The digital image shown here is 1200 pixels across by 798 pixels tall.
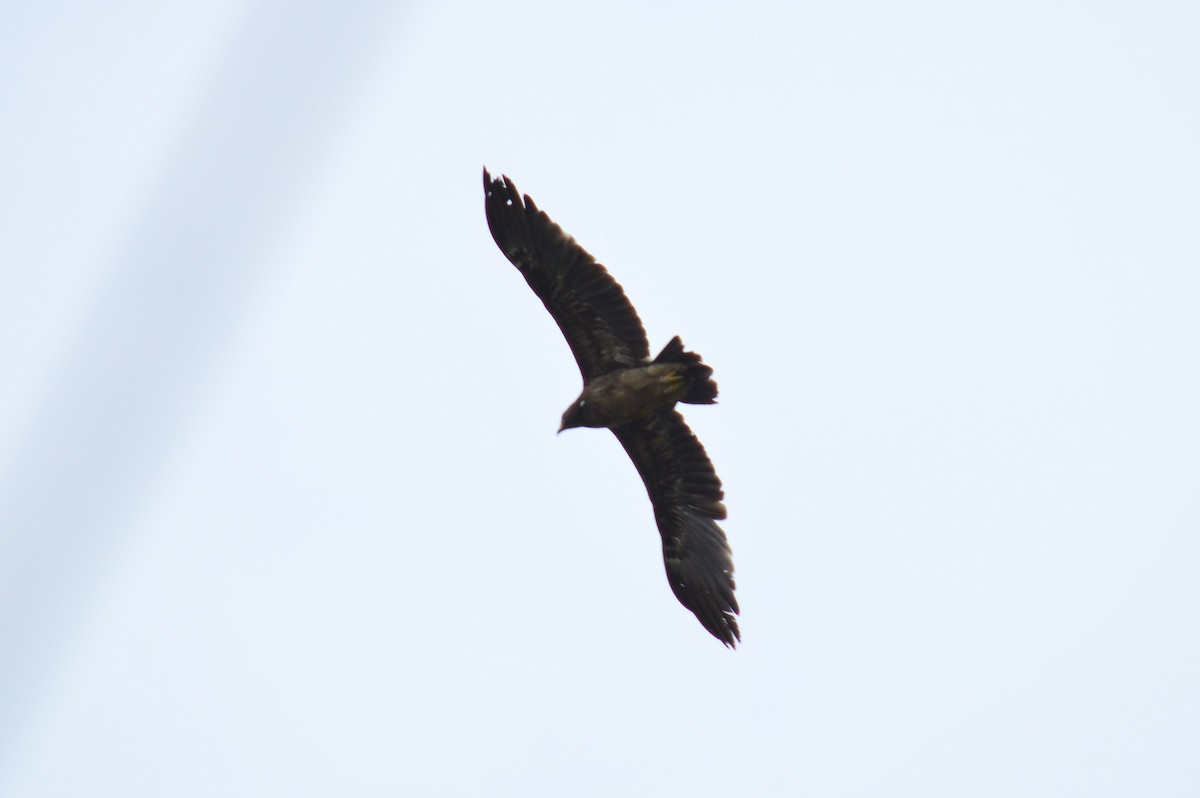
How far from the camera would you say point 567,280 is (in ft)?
36.3

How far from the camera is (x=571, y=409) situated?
1141cm

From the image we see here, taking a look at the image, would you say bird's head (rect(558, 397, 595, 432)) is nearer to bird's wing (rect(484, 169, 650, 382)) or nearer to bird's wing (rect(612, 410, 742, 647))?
bird's wing (rect(484, 169, 650, 382))

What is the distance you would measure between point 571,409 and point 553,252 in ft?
4.44

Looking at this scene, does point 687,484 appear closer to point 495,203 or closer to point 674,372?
point 674,372

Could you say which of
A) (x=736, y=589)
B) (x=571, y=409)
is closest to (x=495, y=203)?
(x=571, y=409)

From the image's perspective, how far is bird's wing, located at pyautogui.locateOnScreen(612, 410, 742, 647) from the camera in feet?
39.6

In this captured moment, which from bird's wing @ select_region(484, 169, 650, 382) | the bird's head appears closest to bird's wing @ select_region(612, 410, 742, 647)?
the bird's head

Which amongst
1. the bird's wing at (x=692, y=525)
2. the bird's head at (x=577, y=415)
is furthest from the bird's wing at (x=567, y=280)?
the bird's wing at (x=692, y=525)

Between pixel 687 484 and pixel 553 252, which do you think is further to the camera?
pixel 687 484

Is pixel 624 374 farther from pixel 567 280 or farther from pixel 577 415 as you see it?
pixel 567 280

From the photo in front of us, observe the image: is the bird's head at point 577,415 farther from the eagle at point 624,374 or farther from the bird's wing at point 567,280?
the bird's wing at point 567,280

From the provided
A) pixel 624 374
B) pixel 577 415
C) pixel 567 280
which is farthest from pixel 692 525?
pixel 567 280

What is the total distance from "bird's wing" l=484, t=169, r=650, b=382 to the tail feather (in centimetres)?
44

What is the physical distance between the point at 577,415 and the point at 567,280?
1.18 meters
